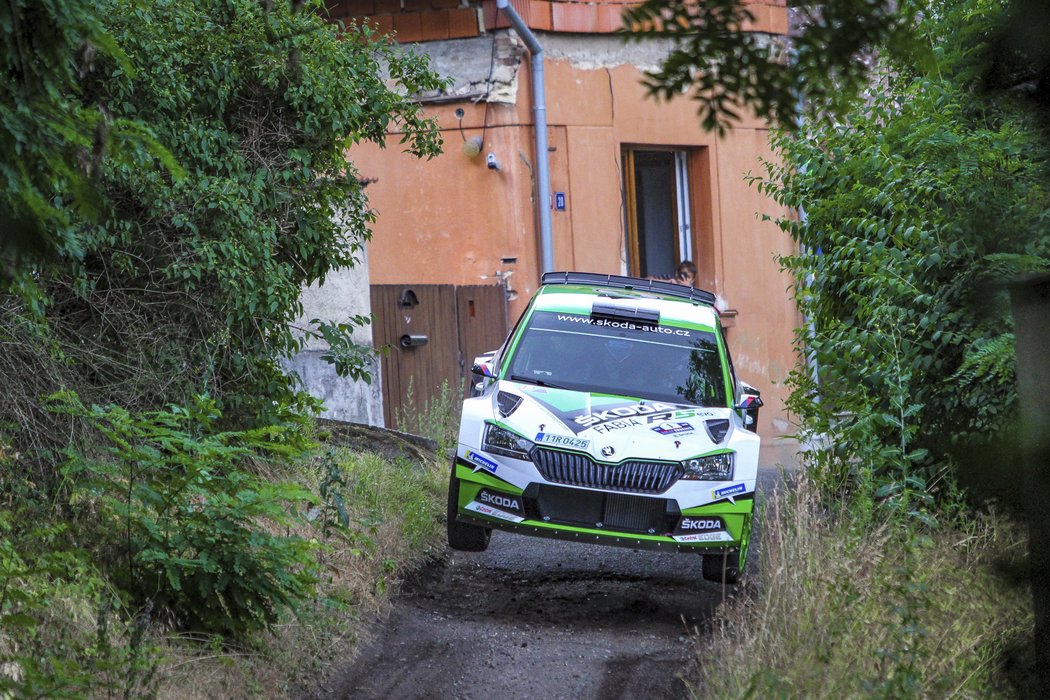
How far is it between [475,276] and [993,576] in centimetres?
1481

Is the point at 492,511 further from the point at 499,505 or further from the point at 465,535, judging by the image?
the point at 465,535

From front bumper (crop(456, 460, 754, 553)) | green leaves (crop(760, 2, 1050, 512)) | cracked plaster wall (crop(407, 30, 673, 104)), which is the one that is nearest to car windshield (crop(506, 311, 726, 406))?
green leaves (crop(760, 2, 1050, 512))

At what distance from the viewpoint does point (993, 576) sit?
2.40 metres

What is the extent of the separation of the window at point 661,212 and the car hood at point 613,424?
988cm

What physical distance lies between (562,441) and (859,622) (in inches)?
118

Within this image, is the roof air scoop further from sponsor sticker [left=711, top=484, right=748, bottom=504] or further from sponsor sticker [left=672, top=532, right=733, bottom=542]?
sponsor sticker [left=672, top=532, right=733, bottom=542]

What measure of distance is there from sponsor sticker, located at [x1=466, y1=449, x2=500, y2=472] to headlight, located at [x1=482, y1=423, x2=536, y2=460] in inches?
2.6

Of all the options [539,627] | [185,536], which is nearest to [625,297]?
[539,627]

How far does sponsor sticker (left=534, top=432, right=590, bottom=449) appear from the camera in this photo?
8.16m

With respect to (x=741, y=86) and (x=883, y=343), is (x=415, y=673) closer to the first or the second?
(x=883, y=343)

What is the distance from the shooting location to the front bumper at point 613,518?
809cm

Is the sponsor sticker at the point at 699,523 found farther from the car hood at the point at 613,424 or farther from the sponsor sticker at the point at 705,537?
the car hood at the point at 613,424

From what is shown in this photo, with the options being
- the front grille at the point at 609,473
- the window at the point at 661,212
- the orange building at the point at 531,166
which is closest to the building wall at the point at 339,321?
the orange building at the point at 531,166

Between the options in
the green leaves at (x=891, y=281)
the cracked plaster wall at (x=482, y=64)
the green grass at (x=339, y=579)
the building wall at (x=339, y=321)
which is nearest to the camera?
the green grass at (x=339, y=579)
